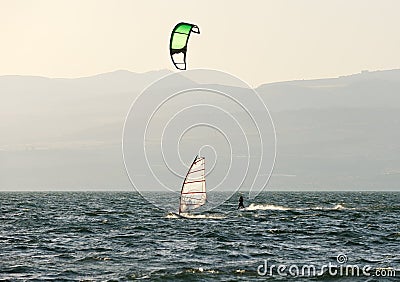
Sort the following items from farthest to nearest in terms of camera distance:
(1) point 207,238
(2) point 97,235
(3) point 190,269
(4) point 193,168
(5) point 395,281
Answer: (4) point 193,168, (2) point 97,235, (1) point 207,238, (3) point 190,269, (5) point 395,281

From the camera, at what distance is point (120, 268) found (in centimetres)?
2670

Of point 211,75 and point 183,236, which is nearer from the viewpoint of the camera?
point 211,75

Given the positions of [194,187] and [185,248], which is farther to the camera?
[194,187]

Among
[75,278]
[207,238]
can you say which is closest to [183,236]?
[207,238]

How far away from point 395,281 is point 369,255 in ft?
21.3

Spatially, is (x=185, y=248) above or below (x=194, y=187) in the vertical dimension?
below

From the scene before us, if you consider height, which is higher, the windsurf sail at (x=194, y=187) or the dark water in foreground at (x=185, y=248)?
the windsurf sail at (x=194, y=187)

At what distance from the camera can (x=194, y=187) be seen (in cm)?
4884

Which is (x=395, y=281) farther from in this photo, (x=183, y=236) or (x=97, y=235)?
(x=97, y=235)

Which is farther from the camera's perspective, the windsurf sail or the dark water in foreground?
the windsurf sail

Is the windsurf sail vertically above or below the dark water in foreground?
above

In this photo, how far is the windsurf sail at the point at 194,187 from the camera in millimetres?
47969

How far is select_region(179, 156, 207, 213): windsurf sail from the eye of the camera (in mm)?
47969

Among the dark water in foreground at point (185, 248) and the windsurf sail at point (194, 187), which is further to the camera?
the windsurf sail at point (194, 187)
